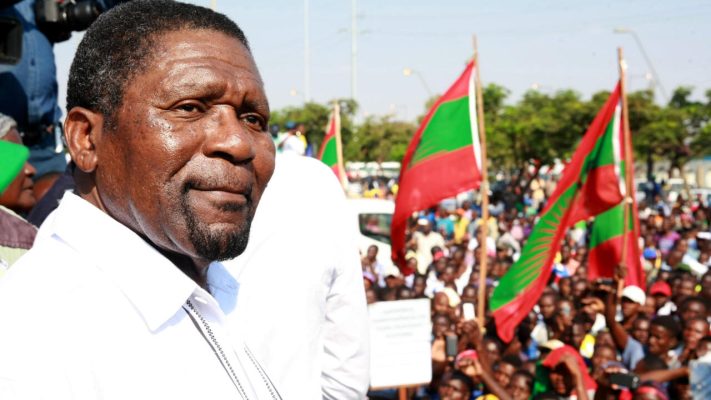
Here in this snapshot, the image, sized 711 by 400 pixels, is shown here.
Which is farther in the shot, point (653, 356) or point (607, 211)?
point (607, 211)

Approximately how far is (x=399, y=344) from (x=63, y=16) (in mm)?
2662

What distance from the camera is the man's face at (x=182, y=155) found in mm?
1121

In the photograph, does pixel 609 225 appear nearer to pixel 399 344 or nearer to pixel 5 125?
pixel 399 344

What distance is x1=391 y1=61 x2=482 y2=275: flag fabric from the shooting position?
7355 millimetres

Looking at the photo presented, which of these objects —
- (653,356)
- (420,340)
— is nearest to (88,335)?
(420,340)

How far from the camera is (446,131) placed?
7.75m

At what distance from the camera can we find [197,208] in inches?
44.6

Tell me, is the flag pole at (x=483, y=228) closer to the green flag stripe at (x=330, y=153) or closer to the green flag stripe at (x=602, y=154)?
the green flag stripe at (x=602, y=154)

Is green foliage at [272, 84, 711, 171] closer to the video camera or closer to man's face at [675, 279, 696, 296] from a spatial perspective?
man's face at [675, 279, 696, 296]

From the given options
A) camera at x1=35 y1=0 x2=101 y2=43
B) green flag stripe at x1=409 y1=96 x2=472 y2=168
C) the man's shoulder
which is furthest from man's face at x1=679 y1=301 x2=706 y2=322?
the man's shoulder

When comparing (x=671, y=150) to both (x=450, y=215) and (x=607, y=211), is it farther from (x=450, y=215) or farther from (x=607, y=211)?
(x=607, y=211)

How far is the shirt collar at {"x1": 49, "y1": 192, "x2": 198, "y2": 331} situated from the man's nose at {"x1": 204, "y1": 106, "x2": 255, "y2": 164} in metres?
0.15

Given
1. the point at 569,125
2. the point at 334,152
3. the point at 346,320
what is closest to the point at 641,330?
→ the point at 346,320

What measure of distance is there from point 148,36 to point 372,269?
9375 millimetres
